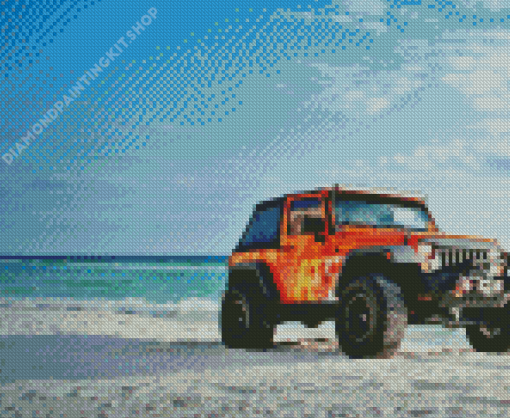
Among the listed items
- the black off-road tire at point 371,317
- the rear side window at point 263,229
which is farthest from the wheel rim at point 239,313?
the black off-road tire at point 371,317

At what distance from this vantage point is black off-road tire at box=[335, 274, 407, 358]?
8.44 meters

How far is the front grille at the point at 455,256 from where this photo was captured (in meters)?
8.66

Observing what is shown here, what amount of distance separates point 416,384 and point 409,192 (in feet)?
12.7

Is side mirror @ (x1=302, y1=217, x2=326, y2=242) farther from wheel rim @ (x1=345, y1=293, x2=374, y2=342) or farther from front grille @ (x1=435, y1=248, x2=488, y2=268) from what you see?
front grille @ (x1=435, y1=248, x2=488, y2=268)

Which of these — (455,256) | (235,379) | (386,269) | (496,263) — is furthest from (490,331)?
(235,379)

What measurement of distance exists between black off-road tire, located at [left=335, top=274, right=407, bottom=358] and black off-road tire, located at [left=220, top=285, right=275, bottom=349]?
1.44m

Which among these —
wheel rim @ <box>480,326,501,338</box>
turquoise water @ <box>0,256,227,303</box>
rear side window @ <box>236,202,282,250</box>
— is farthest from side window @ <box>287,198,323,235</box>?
turquoise water @ <box>0,256,227,303</box>

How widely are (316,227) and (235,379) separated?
8.49 feet

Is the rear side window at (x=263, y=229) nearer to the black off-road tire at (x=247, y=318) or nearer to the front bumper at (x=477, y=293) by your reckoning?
the black off-road tire at (x=247, y=318)

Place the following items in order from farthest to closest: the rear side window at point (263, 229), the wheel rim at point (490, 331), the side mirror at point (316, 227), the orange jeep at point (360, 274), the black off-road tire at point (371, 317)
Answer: the rear side window at point (263, 229)
the wheel rim at point (490, 331)
the side mirror at point (316, 227)
the orange jeep at point (360, 274)
the black off-road tire at point (371, 317)

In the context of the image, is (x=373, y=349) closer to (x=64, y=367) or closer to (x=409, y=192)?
(x=409, y=192)

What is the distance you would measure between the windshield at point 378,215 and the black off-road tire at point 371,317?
40.6 inches

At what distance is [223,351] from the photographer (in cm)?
1048

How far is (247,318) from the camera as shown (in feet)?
34.7
